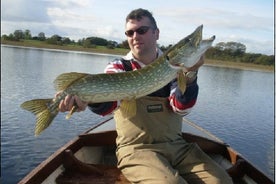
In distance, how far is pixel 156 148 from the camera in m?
4.04

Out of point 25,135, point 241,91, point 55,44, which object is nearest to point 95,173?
point 25,135

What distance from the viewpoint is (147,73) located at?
3.62 meters

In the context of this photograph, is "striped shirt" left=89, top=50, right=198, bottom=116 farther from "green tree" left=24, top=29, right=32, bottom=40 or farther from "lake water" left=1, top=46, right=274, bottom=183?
"green tree" left=24, top=29, right=32, bottom=40

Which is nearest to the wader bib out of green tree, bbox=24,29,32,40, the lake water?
the lake water

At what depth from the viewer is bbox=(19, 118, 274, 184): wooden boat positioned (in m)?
4.35

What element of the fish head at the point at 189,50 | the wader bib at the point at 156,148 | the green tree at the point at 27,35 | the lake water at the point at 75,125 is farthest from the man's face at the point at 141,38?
the green tree at the point at 27,35

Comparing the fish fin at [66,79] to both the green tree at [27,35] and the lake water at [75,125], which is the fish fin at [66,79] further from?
Answer: the green tree at [27,35]

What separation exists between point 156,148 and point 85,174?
1.05m

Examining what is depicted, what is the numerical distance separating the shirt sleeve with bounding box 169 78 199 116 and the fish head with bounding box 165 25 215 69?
1.35ft

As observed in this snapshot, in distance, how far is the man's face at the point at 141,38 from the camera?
4.17 meters

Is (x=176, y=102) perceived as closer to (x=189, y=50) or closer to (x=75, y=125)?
(x=189, y=50)

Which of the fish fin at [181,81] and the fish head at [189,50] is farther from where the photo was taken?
the fish fin at [181,81]

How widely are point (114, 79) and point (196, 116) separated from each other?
12.2m

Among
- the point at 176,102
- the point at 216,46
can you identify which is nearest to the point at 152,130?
the point at 176,102
